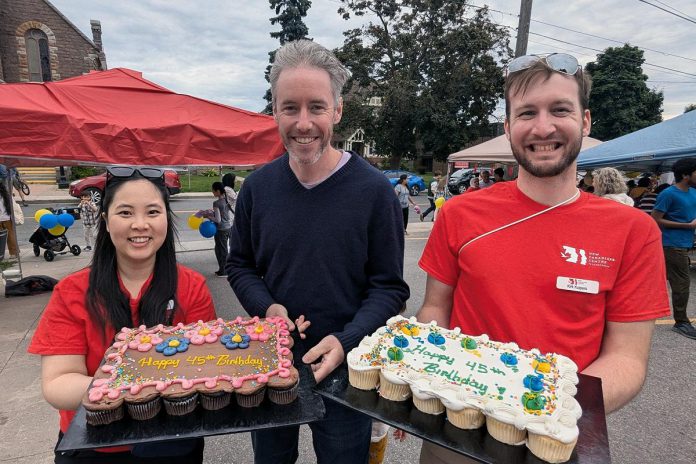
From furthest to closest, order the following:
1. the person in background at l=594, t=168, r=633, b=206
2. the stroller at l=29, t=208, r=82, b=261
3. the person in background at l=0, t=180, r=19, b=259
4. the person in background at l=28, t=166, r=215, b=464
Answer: the stroller at l=29, t=208, r=82, b=261, the person in background at l=0, t=180, r=19, b=259, the person in background at l=594, t=168, r=633, b=206, the person in background at l=28, t=166, r=215, b=464

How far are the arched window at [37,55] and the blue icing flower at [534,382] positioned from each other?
1398 inches

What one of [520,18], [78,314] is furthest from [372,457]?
[520,18]

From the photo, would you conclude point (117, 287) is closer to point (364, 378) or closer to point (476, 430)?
point (364, 378)

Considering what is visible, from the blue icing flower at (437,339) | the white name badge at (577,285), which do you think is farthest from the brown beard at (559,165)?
the blue icing flower at (437,339)

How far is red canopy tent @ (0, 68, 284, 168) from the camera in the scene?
4.28 m

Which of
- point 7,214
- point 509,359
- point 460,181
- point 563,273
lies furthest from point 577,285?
point 460,181

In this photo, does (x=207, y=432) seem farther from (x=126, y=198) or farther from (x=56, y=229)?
(x=56, y=229)

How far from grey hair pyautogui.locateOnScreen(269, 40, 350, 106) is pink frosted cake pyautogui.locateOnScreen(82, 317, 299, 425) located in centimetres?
110

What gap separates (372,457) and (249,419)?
1.74 metres

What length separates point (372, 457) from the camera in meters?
2.71

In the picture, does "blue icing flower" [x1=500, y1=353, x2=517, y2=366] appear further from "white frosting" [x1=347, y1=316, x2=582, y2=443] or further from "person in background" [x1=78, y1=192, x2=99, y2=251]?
"person in background" [x1=78, y1=192, x2=99, y2=251]

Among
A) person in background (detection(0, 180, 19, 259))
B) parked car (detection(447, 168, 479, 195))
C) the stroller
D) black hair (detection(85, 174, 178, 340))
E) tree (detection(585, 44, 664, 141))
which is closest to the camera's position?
black hair (detection(85, 174, 178, 340))

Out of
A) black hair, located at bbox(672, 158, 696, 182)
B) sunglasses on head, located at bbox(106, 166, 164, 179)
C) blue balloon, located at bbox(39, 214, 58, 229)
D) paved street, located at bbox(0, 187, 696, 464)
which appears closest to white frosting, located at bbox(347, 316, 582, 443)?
sunglasses on head, located at bbox(106, 166, 164, 179)

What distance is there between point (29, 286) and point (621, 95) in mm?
48621
